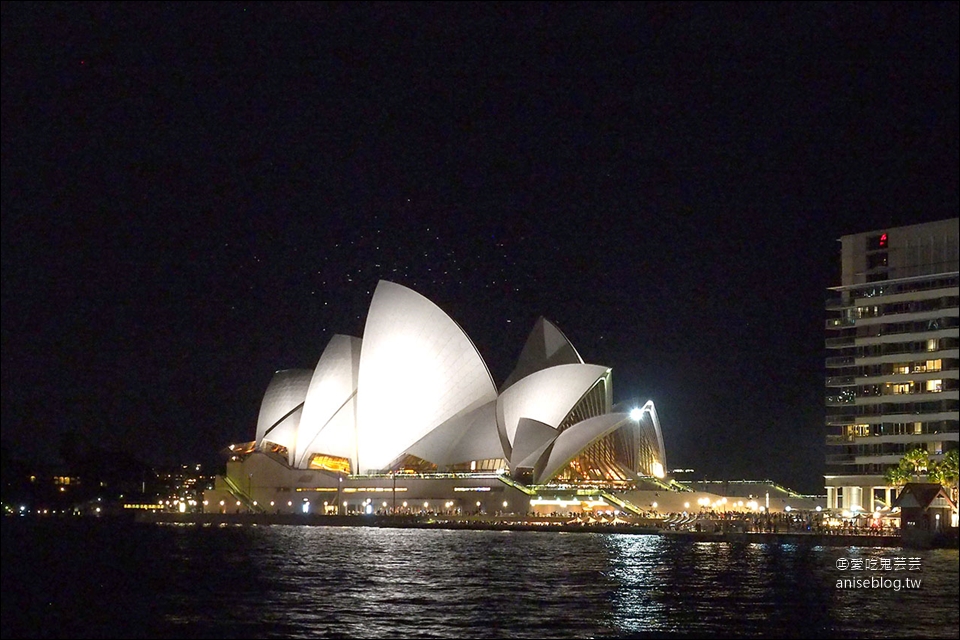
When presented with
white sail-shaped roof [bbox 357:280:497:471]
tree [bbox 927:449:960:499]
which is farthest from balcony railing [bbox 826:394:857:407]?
white sail-shaped roof [bbox 357:280:497:471]

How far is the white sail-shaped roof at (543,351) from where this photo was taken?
106312 millimetres

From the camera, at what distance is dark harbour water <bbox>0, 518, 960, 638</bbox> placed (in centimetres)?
3562

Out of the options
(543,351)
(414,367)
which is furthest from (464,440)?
(543,351)

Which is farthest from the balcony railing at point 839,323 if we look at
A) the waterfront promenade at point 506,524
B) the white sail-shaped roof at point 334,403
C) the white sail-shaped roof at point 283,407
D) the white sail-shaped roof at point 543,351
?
the white sail-shaped roof at point 283,407

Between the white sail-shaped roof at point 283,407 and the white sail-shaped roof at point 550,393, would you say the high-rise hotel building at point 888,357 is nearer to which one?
the white sail-shaped roof at point 550,393

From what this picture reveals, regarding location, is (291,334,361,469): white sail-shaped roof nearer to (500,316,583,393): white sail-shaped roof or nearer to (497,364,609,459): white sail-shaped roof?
(500,316,583,393): white sail-shaped roof

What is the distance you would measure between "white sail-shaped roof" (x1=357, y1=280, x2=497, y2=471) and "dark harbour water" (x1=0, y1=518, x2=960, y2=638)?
28.8 metres

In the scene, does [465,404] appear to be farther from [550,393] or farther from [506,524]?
[506,524]

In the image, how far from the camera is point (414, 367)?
100688 millimetres

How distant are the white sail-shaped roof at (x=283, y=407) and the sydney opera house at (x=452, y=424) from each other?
5616 millimetres

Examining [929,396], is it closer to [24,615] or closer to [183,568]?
[183,568]

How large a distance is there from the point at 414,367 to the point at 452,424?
5.26 meters

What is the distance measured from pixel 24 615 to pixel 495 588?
14.7m

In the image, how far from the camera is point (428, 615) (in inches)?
1506
